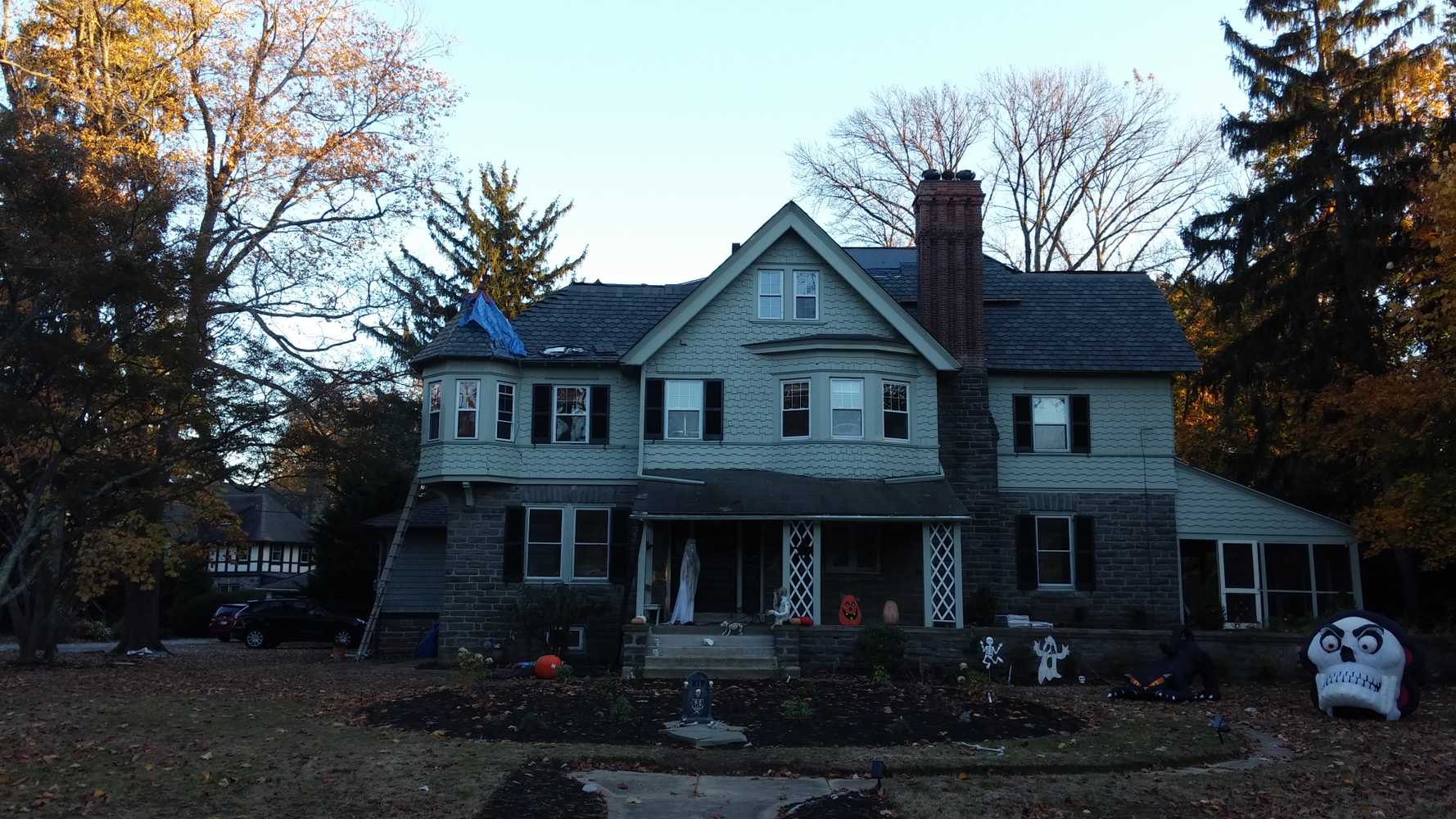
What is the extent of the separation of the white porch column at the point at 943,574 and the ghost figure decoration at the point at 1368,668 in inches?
275

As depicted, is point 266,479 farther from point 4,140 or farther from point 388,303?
point 4,140

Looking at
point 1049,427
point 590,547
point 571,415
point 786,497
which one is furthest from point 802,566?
point 1049,427

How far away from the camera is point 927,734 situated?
13.1 m

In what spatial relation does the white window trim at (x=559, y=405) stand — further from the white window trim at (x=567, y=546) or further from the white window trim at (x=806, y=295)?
the white window trim at (x=806, y=295)

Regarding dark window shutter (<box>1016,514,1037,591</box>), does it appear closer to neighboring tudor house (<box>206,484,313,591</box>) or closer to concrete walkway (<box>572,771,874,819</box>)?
concrete walkway (<box>572,771,874,819</box>)

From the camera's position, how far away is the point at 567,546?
2348cm

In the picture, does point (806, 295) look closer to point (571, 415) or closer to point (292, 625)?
point (571, 415)

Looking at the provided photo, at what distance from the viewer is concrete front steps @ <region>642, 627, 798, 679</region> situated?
19.0m

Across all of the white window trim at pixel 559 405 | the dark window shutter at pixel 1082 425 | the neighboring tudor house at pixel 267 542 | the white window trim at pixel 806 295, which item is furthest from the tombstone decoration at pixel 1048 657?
the neighboring tudor house at pixel 267 542

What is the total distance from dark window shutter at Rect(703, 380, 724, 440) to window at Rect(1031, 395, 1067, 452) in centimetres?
664

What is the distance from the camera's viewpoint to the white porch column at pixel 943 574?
2122cm

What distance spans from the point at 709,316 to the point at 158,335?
1024 centimetres

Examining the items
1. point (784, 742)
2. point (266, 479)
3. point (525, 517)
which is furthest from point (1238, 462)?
point (266, 479)

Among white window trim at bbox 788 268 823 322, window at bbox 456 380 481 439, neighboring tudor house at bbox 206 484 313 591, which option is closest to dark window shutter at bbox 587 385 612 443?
window at bbox 456 380 481 439
